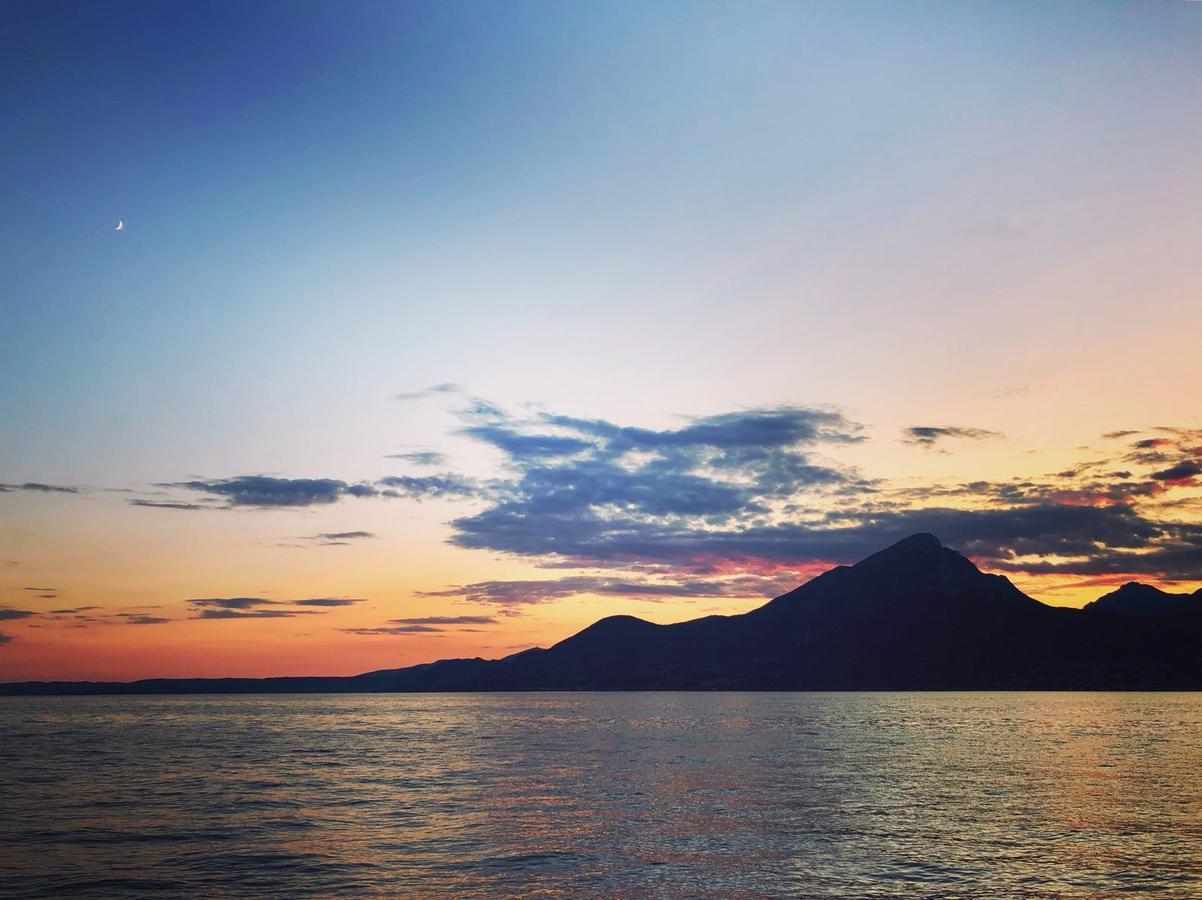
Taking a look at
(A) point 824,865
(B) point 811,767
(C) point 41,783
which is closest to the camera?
(A) point 824,865

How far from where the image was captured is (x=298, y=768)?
100938 millimetres

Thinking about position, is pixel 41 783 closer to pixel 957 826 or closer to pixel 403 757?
pixel 403 757

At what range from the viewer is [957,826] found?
188ft

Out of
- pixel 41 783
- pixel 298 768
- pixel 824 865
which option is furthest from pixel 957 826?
pixel 41 783

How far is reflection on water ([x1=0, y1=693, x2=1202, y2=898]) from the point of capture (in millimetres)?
42594

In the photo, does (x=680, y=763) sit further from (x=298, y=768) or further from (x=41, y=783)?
(x=41, y=783)

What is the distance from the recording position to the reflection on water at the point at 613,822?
42.6 meters

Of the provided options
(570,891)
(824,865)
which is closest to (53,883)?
(570,891)

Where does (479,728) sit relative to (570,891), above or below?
below

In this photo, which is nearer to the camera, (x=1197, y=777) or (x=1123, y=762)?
(x=1197, y=777)

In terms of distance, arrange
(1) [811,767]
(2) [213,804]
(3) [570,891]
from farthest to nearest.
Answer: (1) [811,767]
(2) [213,804]
(3) [570,891]

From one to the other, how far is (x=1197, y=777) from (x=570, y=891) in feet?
249

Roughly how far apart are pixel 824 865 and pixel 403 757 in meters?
82.4

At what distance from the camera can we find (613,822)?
59312 mm
